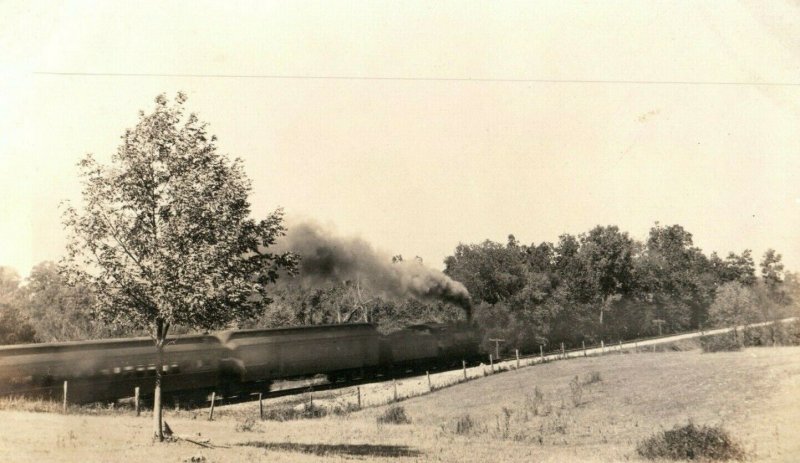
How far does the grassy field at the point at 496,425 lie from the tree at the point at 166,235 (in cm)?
239

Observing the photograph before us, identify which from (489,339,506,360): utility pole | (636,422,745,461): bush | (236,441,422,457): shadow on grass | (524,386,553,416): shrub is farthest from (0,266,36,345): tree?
(636,422,745,461): bush

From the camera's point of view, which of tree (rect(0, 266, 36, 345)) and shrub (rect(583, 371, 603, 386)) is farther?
tree (rect(0, 266, 36, 345))

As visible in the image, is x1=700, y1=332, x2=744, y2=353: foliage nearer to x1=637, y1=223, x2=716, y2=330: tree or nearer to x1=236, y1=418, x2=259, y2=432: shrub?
x1=236, y1=418, x2=259, y2=432: shrub

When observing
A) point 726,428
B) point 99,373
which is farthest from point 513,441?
point 99,373

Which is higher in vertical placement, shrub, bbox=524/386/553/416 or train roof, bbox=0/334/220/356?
train roof, bbox=0/334/220/356

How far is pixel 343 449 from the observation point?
1430cm

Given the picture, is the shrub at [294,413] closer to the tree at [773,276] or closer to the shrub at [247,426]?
the shrub at [247,426]

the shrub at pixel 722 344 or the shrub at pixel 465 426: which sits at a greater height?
the shrub at pixel 722 344

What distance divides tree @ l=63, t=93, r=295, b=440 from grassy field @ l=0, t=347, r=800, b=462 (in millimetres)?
2388

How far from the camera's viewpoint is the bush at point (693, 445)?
12.4 m

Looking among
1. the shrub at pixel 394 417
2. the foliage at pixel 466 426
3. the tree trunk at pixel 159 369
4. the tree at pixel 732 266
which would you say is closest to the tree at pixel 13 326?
the shrub at pixel 394 417

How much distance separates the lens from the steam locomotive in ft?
60.5

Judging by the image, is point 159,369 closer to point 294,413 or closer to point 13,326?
→ point 294,413

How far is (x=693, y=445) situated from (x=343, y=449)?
336 inches
